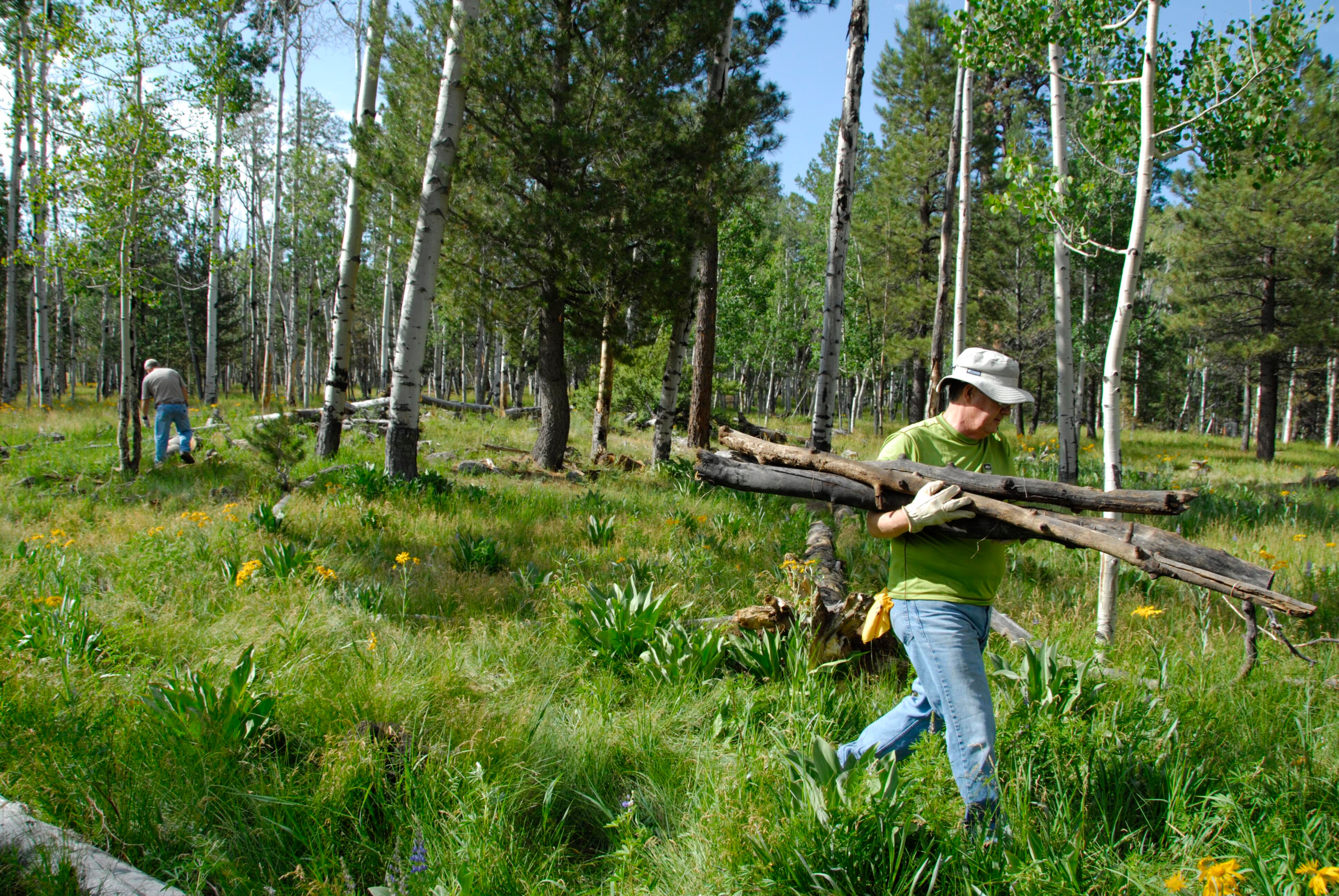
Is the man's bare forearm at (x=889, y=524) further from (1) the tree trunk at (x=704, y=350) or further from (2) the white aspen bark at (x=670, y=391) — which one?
(1) the tree trunk at (x=704, y=350)

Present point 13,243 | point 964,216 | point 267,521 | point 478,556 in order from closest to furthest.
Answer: point 478,556 → point 267,521 → point 964,216 → point 13,243

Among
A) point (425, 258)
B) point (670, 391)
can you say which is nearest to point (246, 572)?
point (425, 258)

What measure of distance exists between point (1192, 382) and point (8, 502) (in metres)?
50.6

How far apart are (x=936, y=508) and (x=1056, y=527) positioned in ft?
1.44

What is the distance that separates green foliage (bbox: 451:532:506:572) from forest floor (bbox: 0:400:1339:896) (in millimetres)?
24

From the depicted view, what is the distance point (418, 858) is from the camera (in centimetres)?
212

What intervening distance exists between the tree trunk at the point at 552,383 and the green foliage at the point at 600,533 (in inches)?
171

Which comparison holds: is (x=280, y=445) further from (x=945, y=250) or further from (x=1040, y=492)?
(x=945, y=250)

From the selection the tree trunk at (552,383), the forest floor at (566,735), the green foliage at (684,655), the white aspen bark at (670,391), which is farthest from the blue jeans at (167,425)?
the green foliage at (684,655)

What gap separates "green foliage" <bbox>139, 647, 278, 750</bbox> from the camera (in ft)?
8.39

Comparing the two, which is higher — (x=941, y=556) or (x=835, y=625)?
(x=941, y=556)

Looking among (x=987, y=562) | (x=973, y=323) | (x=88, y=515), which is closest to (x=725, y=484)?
(x=987, y=562)

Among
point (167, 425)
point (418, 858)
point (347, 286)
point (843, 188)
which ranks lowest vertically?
point (418, 858)

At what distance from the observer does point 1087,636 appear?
4145mm
